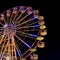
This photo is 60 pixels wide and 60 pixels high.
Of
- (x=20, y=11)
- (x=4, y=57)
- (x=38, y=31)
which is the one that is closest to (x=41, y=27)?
(x=38, y=31)

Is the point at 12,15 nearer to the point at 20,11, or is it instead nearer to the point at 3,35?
the point at 20,11

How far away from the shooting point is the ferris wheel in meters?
6.44

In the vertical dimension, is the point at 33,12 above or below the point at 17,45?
above

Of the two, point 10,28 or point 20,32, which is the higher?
point 10,28

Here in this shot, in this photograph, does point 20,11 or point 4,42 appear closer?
point 4,42

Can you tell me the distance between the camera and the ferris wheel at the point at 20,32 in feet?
21.1

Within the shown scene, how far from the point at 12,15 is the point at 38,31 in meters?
1.17

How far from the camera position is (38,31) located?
6426 mm

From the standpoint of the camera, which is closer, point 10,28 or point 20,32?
point 10,28

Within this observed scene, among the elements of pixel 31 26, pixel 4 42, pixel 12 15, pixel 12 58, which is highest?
pixel 12 15

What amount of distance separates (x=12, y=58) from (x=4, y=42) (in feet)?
2.01

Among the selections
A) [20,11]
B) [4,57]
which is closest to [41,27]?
[20,11]

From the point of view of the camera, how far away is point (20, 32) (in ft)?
22.1

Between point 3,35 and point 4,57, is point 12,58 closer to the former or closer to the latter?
point 4,57
